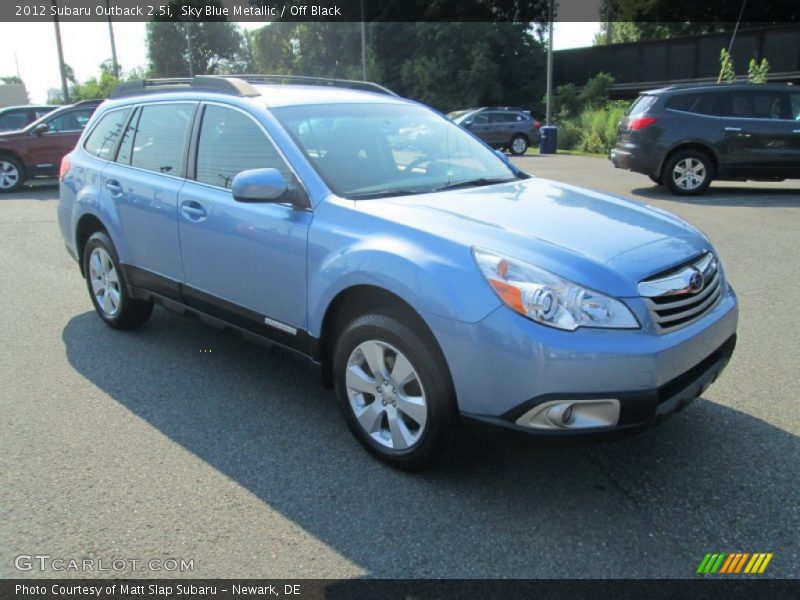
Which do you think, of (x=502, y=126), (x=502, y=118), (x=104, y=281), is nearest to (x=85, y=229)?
(x=104, y=281)

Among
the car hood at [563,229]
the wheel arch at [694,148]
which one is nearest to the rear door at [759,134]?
the wheel arch at [694,148]

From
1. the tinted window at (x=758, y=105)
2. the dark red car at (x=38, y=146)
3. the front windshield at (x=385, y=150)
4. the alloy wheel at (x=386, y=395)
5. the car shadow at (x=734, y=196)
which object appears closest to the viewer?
the alloy wheel at (x=386, y=395)

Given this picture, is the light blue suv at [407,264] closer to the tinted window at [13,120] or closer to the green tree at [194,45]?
the tinted window at [13,120]

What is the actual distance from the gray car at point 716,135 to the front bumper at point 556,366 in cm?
951

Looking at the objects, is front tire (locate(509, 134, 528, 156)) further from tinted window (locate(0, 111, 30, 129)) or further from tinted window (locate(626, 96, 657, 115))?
tinted window (locate(0, 111, 30, 129))

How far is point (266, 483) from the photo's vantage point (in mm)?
3170

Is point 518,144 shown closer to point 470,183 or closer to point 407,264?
point 470,183

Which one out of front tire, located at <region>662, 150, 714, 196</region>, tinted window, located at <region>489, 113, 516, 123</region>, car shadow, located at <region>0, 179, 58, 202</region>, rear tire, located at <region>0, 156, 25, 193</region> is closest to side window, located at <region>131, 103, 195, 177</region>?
front tire, located at <region>662, 150, 714, 196</region>

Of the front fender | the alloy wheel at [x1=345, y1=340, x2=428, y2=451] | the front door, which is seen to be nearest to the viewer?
the front fender

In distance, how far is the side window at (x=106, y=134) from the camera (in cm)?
514

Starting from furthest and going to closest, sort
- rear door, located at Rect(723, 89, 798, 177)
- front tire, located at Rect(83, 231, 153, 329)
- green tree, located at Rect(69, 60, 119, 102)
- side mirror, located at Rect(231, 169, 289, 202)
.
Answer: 1. green tree, located at Rect(69, 60, 119, 102)
2. rear door, located at Rect(723, 89, 798, 177)
3. front tire, located at Rect(83, 231, 153, 329)
4. side mirror, located at Rect(231, 169, 289, 202)

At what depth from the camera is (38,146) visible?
14516 millimetres

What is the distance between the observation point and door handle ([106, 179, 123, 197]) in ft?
15.9

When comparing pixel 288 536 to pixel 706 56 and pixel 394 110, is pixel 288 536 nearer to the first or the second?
pixel 394 110
